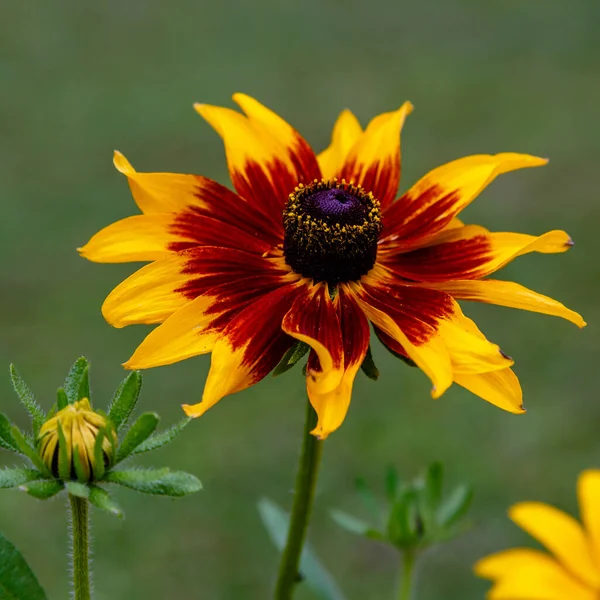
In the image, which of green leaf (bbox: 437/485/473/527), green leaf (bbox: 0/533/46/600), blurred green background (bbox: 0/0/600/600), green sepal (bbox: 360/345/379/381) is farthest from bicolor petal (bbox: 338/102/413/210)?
blurred green background (bbox: 0/0/600/600)

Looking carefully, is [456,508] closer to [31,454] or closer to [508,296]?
[508,296]

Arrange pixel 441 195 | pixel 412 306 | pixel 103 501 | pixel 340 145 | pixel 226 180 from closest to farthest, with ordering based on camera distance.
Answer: pixel 103 501, pixel 412 306, pixel 441 195, pixel 340 145, pixel 226 180

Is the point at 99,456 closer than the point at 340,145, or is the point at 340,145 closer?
the point at 99,456

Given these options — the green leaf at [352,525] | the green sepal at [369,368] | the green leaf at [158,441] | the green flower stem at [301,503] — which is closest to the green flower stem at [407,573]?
the green leaf at [352,525]

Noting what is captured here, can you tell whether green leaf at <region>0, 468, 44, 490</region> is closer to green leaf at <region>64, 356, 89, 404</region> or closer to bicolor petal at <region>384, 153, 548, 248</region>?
green leaf at <region>64, 356, 89, 404</region>

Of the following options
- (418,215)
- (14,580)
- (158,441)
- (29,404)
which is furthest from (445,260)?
(14,580)
